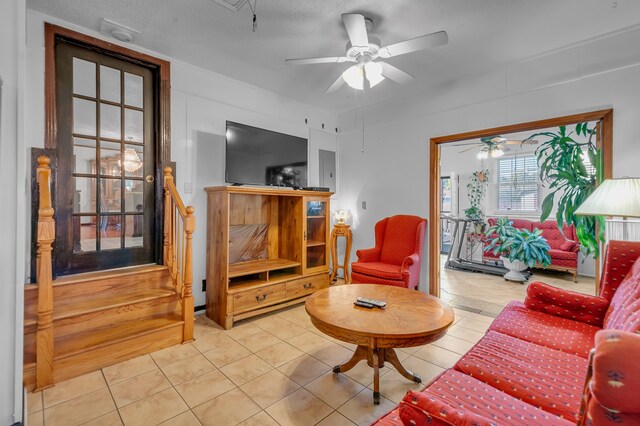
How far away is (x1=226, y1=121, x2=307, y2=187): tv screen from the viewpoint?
10.8ft

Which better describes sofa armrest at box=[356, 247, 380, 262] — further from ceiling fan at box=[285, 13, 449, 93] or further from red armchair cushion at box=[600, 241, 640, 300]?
red armchair cushion at box=[600, 241, 640, 300]

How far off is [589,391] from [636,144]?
2850 millimetres

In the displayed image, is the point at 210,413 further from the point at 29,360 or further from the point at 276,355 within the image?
the point at 29,360

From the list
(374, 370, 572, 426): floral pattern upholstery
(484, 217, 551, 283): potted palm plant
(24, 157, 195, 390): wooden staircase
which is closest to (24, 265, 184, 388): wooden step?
(24, 157, 195, 390): wooden staircase

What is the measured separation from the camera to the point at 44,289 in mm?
2023

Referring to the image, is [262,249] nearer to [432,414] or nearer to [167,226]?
[167,226]

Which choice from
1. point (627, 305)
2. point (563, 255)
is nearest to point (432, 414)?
point (627, 305)

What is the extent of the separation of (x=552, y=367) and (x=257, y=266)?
2668 mm

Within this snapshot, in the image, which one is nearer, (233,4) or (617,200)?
(617,200)

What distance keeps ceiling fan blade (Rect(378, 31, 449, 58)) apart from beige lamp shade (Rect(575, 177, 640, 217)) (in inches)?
56.8

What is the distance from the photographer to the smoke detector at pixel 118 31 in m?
2.45

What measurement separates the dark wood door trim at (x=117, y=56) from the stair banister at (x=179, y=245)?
362 millimetres

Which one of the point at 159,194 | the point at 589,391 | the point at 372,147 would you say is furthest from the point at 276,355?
the point at 372,147

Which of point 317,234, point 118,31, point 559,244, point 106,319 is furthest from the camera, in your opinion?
point 559,244
